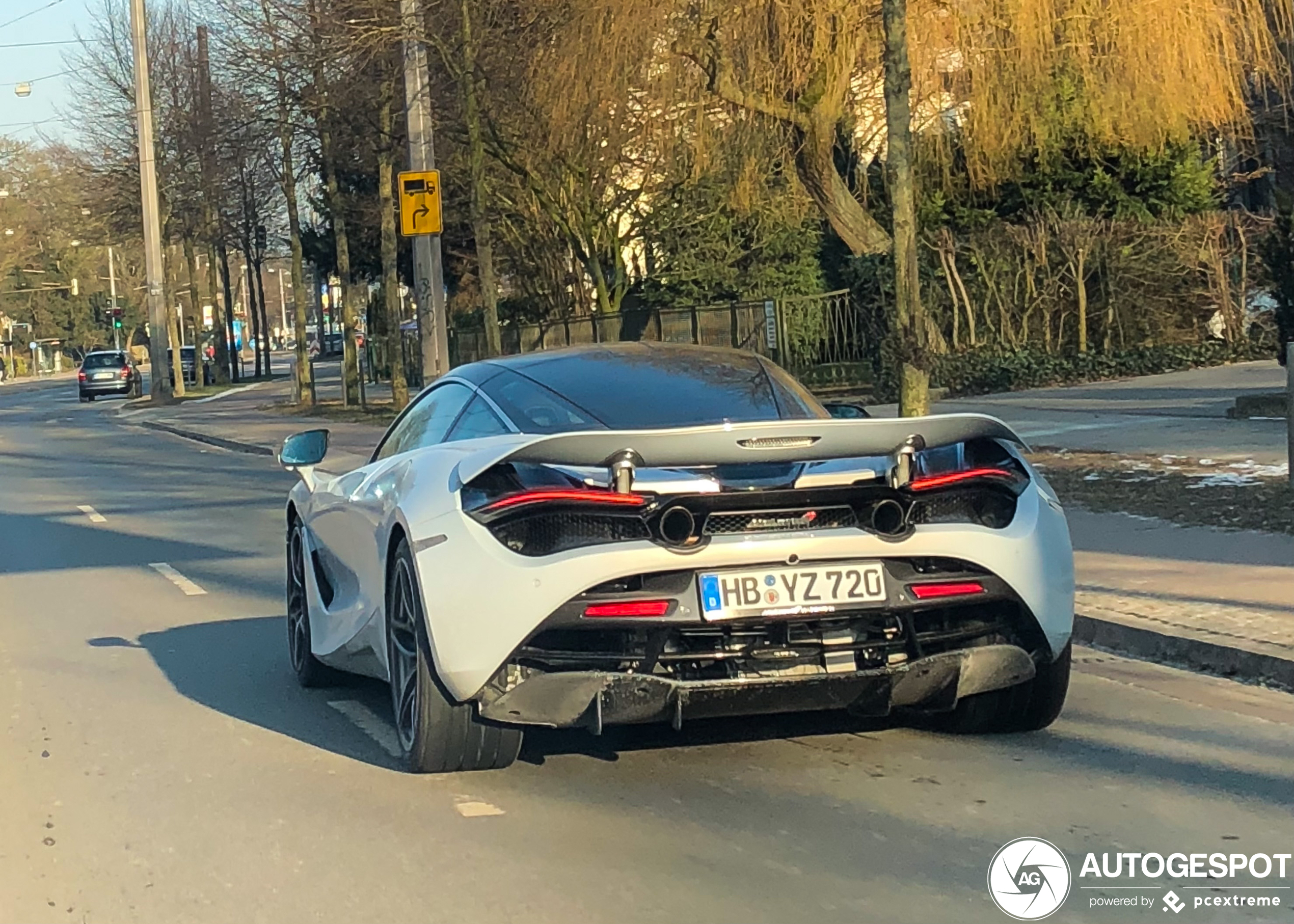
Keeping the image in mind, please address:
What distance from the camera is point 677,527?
17.6ft

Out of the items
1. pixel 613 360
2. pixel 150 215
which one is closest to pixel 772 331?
pixel 613 360

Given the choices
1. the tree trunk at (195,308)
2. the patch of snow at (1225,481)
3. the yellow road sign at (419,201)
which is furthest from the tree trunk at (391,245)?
the tree trunk at (195,308)

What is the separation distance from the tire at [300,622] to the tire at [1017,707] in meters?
2.78

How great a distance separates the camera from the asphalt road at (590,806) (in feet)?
15.7

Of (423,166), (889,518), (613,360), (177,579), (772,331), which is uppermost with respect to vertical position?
(423,166)

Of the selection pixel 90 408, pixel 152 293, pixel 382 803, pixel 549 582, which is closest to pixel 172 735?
pixel 382 803

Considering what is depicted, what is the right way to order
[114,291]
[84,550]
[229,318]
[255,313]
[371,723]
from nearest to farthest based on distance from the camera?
[371,723] < [84,550] < [229,318] < [255,313] < [114,291]

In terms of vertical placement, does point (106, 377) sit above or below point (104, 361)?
below

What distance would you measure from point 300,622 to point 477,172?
1517cm

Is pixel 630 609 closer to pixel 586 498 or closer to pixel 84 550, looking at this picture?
pixel 586 498

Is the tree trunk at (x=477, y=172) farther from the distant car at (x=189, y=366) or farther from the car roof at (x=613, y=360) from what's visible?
the distant car at (x=189, y=366)

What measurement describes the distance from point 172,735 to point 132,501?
11646 millimetres

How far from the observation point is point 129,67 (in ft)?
155

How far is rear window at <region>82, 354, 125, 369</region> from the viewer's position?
5231 centimetres
